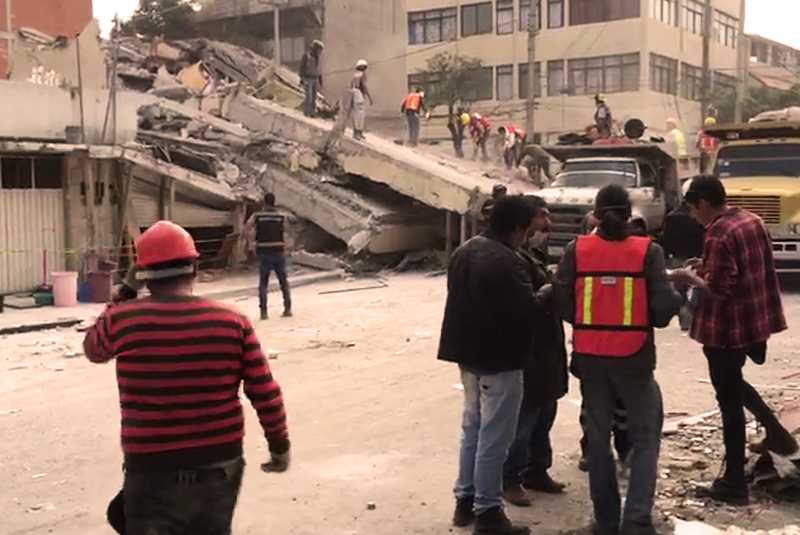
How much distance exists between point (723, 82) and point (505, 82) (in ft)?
38.9

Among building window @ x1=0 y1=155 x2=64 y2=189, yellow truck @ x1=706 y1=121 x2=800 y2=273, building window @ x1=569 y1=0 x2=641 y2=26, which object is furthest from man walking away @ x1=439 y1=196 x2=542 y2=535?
building window @ x1=569 y1=0 x2=641 y2=26

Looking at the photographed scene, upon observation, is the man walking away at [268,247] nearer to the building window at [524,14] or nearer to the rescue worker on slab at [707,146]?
the rescue worker on slab at [707,146]

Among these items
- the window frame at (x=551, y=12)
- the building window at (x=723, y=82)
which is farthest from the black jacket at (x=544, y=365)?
the building window at (x=723, y=82)

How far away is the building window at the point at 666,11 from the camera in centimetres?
4212

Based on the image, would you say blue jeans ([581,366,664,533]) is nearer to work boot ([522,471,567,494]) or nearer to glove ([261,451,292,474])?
work boot ([522,471,567,494])

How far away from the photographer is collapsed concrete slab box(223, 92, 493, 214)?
1961 cm

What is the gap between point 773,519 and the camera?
491cm

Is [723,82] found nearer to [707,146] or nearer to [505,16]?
[505,16]

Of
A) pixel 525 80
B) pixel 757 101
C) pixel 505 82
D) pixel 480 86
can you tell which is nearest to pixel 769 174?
pixel 525 80

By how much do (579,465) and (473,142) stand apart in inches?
844

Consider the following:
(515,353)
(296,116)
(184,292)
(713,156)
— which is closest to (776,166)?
(713,156)

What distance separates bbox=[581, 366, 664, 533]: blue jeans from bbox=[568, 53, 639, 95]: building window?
39.1 m

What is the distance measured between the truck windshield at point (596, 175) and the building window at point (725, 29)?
3397 cm

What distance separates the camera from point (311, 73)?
22.0 meters
